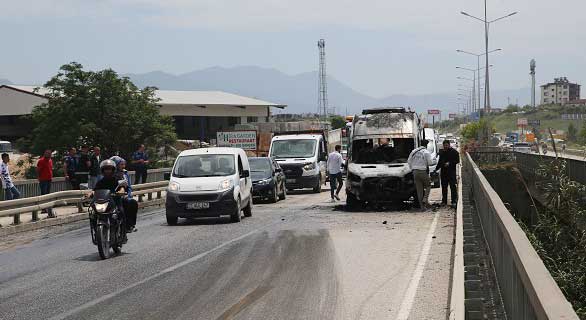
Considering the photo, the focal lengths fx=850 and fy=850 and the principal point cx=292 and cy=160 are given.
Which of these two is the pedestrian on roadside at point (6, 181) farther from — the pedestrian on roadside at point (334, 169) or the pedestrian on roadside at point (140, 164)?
the pedestrian on roadside at point (334, 169)

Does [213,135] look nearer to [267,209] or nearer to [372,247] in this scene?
[267,209]

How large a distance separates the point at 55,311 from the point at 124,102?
42.3 m

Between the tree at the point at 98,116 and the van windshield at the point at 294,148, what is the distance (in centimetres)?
1618

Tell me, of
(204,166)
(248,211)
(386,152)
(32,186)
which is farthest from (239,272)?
(32,186)

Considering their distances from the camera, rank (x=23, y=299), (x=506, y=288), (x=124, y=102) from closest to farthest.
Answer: (x=506, y=288) < (x=23, y=299) < (x=124, y=102)

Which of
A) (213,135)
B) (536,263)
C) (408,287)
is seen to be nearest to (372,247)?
(408,287)

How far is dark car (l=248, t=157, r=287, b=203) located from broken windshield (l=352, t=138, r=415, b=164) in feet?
14.2

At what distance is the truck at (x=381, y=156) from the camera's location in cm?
2234

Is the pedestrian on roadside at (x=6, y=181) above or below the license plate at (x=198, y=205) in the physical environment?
above

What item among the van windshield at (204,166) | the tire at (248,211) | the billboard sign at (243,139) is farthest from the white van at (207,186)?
the billboard sign at (243,139)

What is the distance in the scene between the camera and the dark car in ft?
89.2

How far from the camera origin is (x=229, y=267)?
12.2 meters

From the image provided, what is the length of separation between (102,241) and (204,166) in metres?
6.87

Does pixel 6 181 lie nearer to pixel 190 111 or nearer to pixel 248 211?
pixel 248 211
